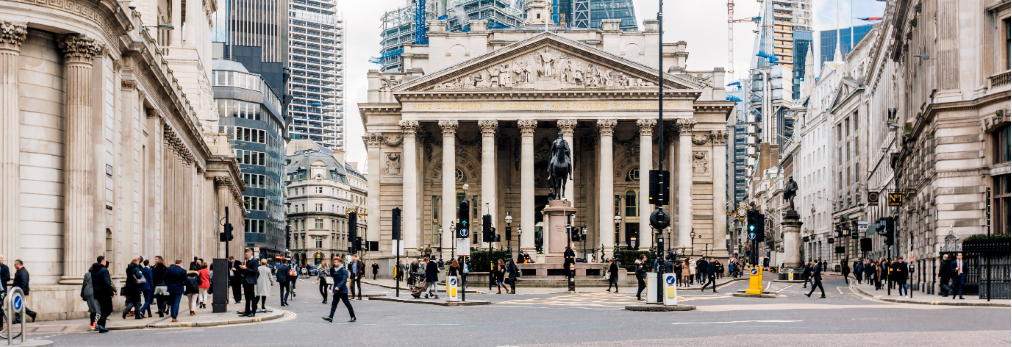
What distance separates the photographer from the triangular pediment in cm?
8556

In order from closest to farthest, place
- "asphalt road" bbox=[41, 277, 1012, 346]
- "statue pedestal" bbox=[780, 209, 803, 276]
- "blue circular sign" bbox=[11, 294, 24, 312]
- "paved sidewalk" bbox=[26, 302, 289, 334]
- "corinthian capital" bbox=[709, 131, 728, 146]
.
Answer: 1. "blue circular sign" bbox=[11, 294, 24, 312]
2. "asphalt road" bbox=[41, 277, 1012, 346]
3. "paved sidewalk" bbox=[26, 302, 289, 334]
4. "statue pedestal" bbox=[780, 209, 803, 276]
5. "corinthian capital" bbox=[709, 131, 728, 146]

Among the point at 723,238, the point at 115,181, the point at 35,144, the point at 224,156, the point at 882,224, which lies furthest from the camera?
the point at 723,238

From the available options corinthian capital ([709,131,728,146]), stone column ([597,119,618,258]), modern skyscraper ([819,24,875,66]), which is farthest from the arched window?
modern skyscraper ([819,24,875,66])

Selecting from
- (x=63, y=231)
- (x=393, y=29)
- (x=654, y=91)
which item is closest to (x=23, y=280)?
(x=63, y=231)

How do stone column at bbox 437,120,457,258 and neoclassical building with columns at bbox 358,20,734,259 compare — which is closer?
neoclassical building with columns at bbox 358,20,734,259

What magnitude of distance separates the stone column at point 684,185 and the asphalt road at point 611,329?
5405 cm

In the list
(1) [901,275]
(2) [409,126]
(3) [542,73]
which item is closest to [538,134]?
(3) [542,73]

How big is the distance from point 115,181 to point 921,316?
23294mm

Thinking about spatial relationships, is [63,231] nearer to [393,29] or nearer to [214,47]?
[214,47]

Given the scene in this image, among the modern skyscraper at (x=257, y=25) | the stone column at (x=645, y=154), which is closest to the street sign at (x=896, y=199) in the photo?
the stone column at (x=645, y=154)

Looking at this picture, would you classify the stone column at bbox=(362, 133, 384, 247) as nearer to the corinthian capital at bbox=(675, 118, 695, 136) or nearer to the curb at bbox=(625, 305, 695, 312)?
the corinthian capital at bbox=(675, 118, 695, 136)

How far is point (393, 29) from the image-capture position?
197375 millimetres

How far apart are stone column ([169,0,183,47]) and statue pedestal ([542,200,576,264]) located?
2382 centimetres

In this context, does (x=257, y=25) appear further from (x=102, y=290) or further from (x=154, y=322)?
(x=102, y=290)
